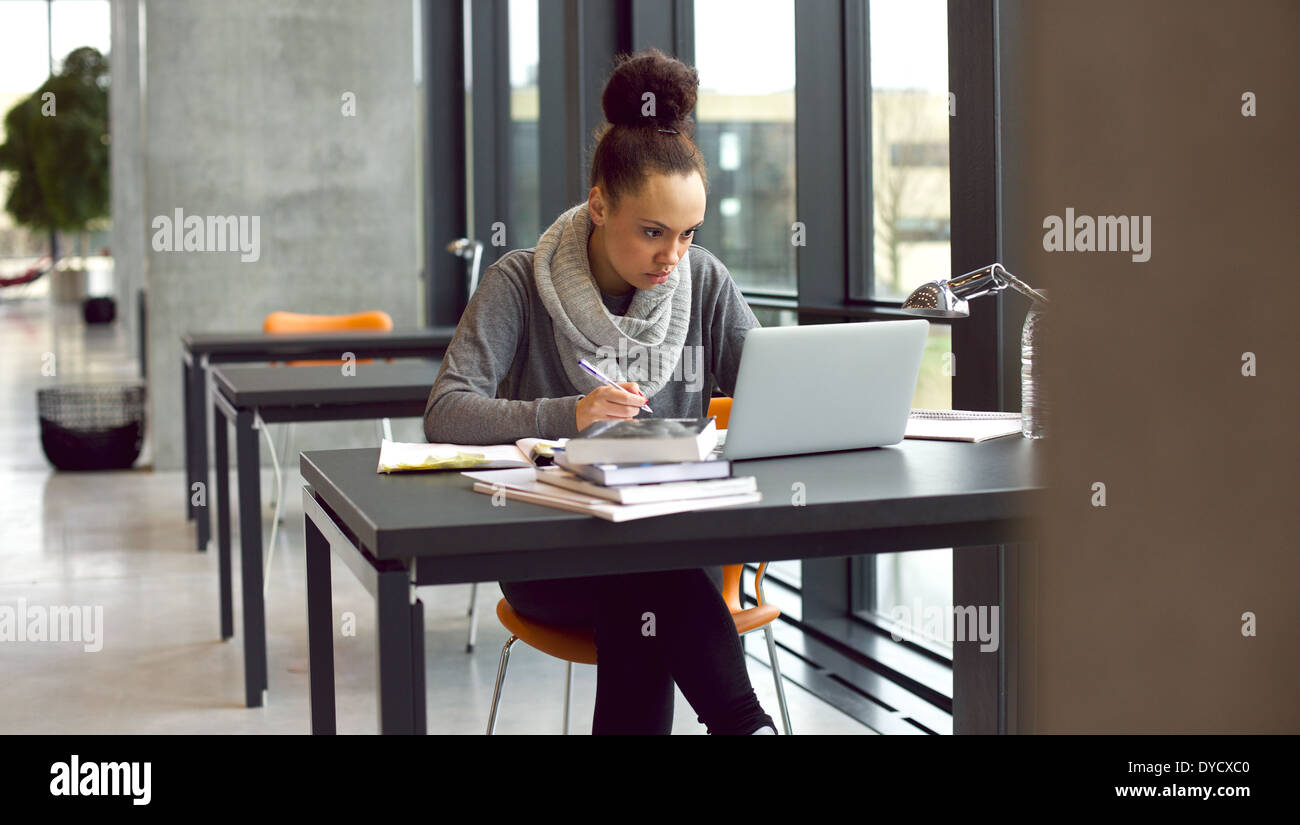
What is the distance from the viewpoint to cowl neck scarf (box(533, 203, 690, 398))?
6.98 ft

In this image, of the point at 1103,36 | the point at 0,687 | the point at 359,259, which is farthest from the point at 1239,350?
the point at 359,259

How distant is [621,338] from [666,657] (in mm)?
556

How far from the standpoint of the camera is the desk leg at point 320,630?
1905 millimetres

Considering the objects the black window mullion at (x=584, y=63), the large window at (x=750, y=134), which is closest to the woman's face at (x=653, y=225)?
the large window at (x=750, y=134)

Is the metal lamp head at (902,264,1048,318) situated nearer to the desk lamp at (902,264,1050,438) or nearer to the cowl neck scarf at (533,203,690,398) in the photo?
the desk lamp at (902,264,1050,438)

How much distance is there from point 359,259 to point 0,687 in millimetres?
3629

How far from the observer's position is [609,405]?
5.87 ft

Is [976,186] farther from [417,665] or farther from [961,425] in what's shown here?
[417,665]

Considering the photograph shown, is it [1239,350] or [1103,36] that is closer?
[1103,36]

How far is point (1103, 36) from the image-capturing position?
0.97m

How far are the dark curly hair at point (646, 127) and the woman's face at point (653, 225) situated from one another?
2 cm

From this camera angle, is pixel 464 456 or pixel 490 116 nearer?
pixel 464 456

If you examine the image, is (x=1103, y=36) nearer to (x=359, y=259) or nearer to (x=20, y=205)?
(x=359, y=259)

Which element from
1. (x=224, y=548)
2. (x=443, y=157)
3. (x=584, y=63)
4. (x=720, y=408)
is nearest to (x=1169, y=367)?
(x=720, y=408)
